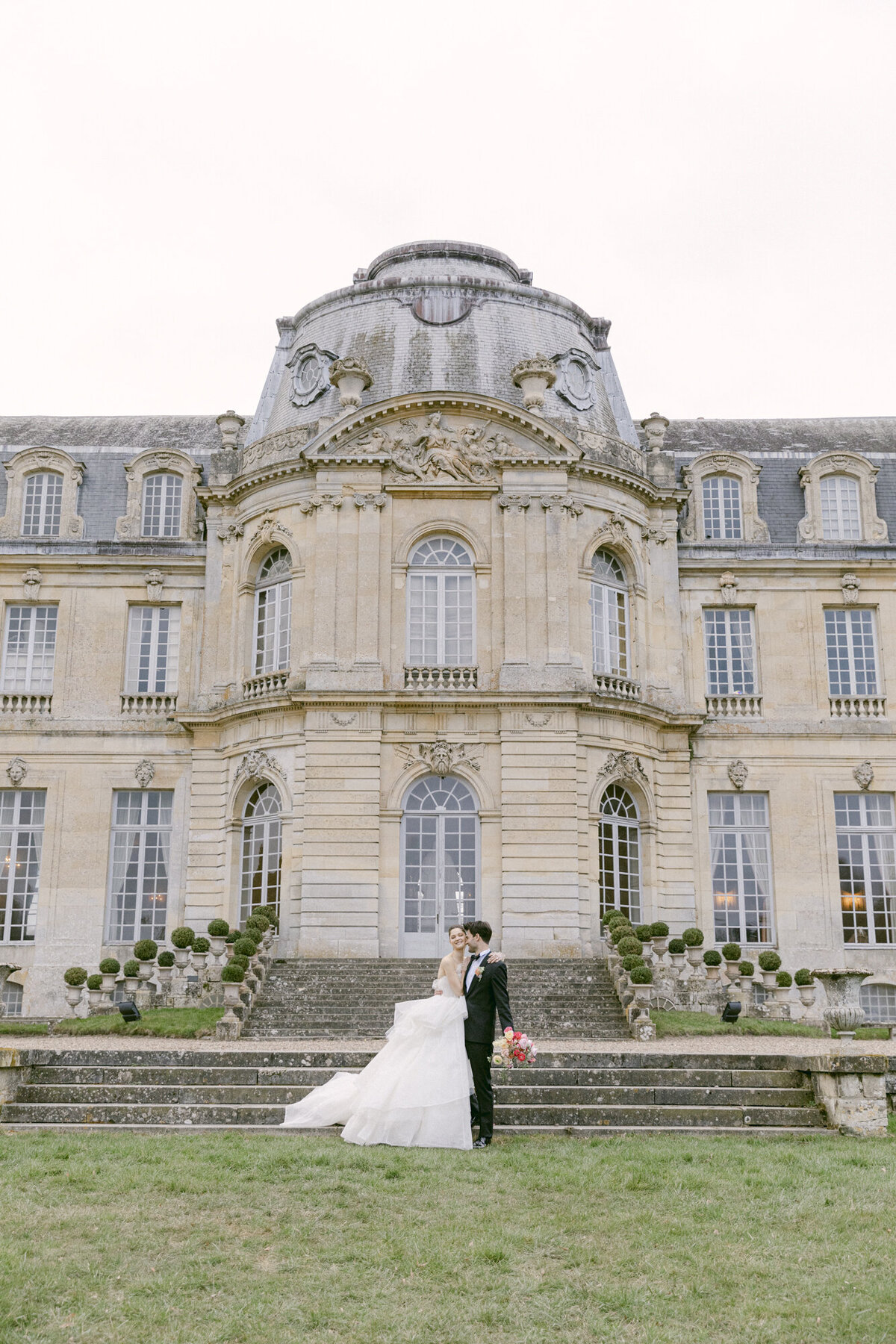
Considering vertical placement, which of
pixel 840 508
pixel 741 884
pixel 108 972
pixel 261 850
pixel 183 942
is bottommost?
pixel 108 972

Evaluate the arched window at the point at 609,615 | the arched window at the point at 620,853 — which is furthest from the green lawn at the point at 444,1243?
the arched window at the point at 609,615

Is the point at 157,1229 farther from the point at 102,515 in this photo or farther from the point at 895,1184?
the point at 102,515

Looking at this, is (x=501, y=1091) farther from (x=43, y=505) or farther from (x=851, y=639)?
(x=43, y=505)

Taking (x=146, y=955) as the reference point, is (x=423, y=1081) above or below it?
below

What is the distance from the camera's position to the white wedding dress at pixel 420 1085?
9703 mm

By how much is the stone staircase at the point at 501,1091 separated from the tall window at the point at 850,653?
1396cm

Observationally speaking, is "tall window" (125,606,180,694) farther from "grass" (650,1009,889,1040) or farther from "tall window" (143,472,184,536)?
"grass" (650,1009,889,1040)

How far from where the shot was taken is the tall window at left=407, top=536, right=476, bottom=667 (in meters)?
22.2

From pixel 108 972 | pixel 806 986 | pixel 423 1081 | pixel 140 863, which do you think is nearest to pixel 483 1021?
pixel 423 1081

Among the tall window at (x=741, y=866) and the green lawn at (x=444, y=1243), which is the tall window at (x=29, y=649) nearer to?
the tall window at (x=741, y=866)

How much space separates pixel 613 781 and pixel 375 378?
838 cm

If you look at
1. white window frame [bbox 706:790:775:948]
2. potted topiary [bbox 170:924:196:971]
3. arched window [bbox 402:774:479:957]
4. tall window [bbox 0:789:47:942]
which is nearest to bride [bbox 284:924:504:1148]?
potted topiary [bbox 170:924:196:971]

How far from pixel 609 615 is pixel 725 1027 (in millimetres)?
8321

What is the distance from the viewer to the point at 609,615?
23406 millimetres
